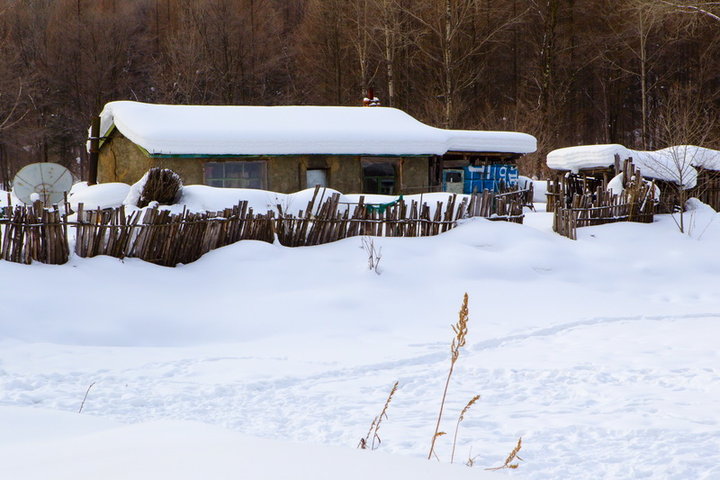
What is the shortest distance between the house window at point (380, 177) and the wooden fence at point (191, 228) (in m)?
6.60

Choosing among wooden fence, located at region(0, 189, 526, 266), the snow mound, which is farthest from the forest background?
the snow mound

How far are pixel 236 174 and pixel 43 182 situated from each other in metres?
4.65

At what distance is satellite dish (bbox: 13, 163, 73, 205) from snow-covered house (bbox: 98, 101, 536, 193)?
234cm

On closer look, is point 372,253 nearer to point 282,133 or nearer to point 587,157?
point 282,133

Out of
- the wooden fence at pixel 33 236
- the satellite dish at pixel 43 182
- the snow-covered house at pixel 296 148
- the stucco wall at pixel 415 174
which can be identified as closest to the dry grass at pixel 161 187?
the satellite dish at pixel 43 182

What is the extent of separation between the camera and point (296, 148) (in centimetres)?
1720

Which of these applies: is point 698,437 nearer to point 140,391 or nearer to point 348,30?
point 140,391

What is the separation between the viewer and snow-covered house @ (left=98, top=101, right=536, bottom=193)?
655 inches

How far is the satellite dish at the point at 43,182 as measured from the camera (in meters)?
13.8

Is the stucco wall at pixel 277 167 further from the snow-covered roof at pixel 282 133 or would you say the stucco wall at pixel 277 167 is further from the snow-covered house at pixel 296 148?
the snow-covered roof at pixel 282 133

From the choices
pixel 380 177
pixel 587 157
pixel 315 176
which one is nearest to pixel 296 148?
pixel 315 176

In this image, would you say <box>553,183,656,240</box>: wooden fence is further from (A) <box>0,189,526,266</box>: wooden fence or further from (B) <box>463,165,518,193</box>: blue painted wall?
(B) <box>463,165,518,193</box>: blue painted wall

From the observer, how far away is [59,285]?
8414 mm

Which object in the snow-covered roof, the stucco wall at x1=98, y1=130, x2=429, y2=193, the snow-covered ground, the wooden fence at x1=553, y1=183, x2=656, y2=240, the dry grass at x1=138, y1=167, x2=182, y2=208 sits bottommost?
the snow-covered ground
